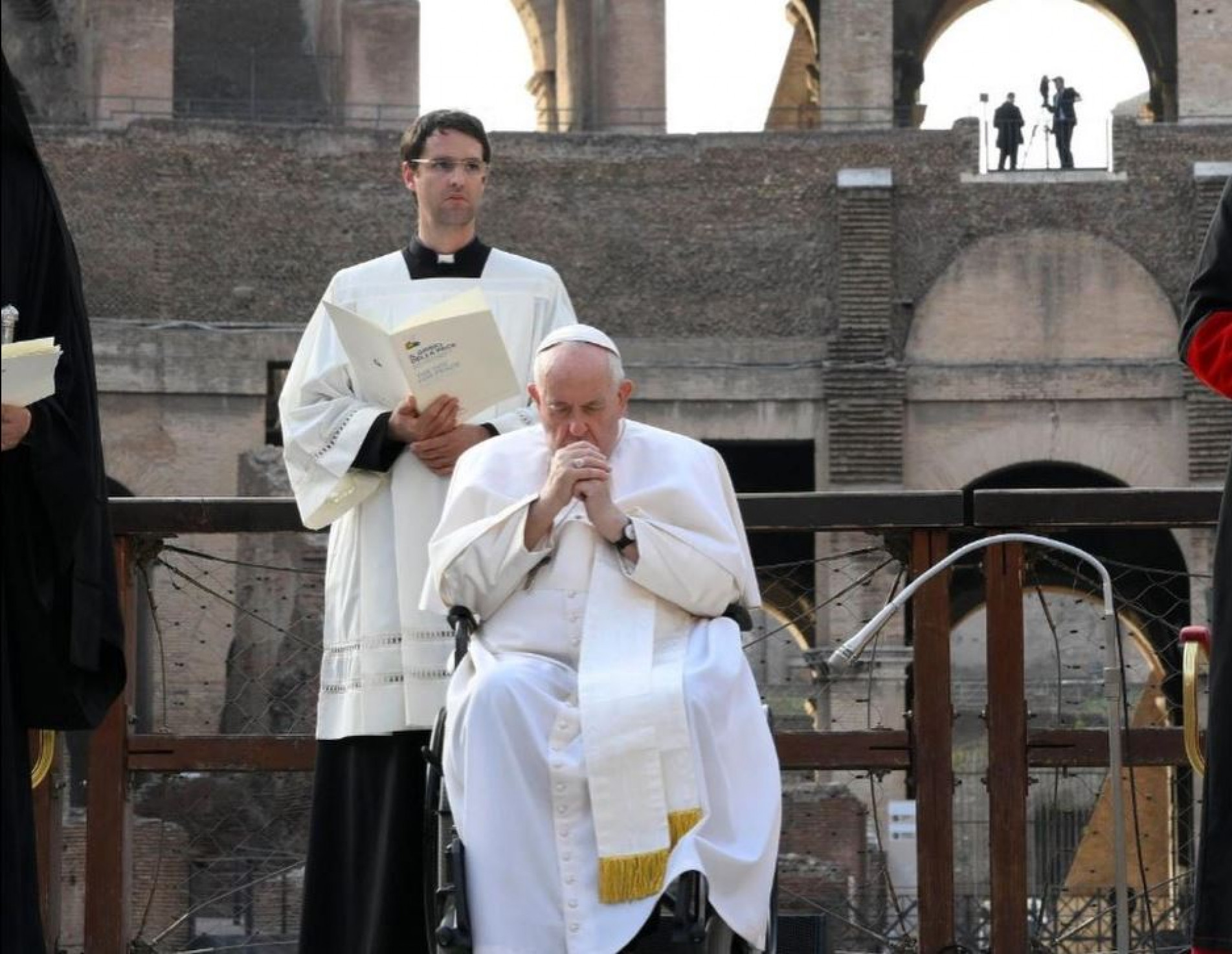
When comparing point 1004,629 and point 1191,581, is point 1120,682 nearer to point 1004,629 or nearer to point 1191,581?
point 1004,629

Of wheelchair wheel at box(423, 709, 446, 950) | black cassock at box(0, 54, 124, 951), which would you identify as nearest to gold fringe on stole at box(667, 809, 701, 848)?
wheelchair wheel at box(423, 709, 446, 950)

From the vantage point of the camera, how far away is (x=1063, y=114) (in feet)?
99.2

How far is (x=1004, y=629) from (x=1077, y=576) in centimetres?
48

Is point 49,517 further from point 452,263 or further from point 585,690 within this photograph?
point 452,263

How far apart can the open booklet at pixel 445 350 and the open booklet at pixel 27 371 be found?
58.3 inches

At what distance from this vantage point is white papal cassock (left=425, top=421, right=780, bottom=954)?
5277mm

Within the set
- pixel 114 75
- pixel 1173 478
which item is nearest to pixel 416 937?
pixel 1173 478

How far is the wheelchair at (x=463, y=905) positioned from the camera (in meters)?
5.22

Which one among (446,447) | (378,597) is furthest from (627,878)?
(446,447)

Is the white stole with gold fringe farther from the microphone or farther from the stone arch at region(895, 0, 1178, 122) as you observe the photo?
the stone arch at region(895, 0, 1178, 122)

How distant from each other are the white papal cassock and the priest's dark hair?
771mm

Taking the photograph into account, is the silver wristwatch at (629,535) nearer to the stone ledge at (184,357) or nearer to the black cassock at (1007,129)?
the stone ledge at (184,357)

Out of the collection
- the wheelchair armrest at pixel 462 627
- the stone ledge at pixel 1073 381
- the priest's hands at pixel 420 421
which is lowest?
the wheelchair armrest at pixel 462 627

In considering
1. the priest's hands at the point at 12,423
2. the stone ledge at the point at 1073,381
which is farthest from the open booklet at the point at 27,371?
the stone ledge at the point at 1073,381
